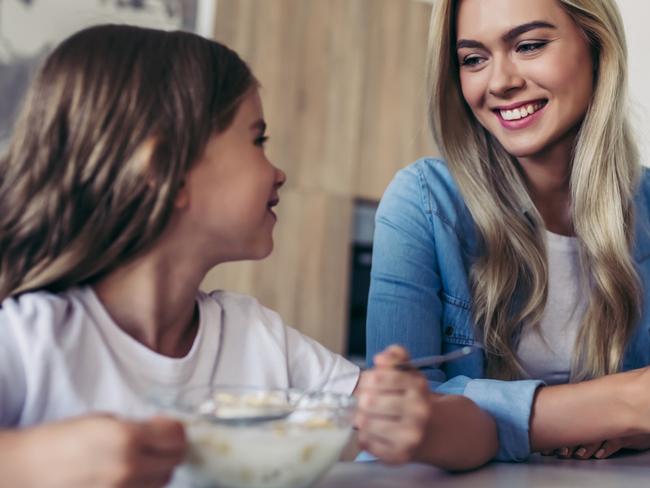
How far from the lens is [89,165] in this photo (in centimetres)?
87

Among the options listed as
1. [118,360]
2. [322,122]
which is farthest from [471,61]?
[322,122]

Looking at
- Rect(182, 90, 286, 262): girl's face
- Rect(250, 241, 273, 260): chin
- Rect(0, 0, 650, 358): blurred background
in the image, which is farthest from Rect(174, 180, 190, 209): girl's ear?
Rect(0, 0, 650, 358): blurred background

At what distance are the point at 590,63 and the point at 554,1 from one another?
0.50 ft

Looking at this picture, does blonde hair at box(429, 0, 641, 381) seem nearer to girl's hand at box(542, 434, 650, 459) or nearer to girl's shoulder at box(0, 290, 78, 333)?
girl's hand at box(542, 434, 650, 459)

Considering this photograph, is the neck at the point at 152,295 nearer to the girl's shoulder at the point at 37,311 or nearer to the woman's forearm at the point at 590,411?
the girl's shoulder at the point at 37,311

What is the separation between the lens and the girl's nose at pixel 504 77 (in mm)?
1466

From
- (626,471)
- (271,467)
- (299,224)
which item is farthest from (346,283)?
(271,467)

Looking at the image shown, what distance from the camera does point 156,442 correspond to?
0.63 m

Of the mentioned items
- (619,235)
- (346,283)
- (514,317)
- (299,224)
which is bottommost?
(346,283)

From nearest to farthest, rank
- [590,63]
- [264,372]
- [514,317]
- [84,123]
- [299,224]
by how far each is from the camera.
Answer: [84,123] → [264,372] → [514,317] → [590,63] → [299,224]

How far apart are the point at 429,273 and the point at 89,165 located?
2.30ft

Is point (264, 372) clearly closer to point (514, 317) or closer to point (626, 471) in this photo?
point (626, 471)

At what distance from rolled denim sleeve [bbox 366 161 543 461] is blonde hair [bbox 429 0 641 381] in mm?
53

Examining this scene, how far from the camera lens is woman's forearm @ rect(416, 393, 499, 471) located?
90 centimetres
